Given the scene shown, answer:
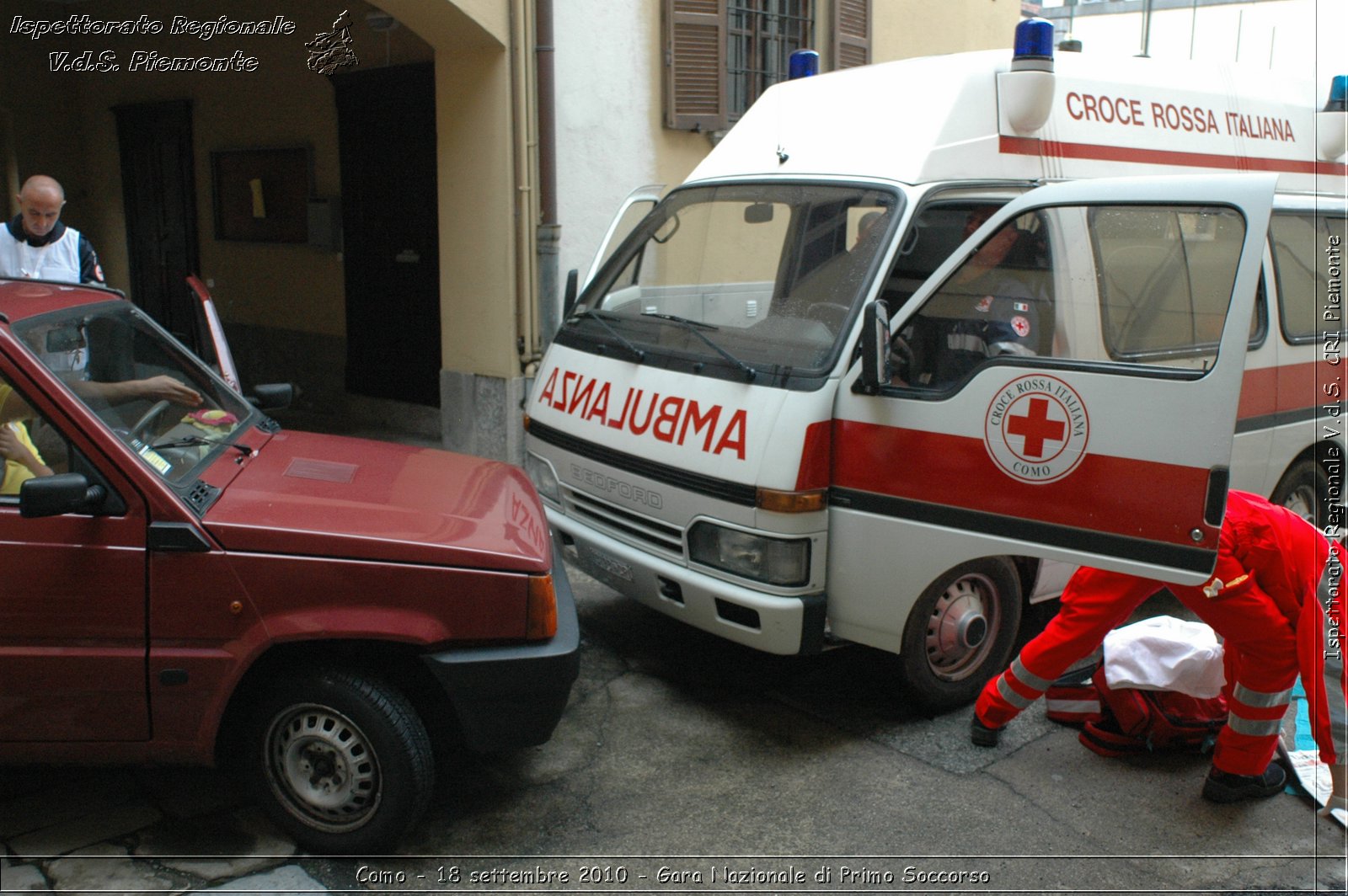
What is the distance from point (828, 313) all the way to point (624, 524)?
124 cm

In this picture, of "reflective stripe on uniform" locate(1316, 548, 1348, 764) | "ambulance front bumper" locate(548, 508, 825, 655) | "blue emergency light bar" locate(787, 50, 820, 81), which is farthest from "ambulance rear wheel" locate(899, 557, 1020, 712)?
"blue emergency light bar" locate(787, 50, 820, 81)

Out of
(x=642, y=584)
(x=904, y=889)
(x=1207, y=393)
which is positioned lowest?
(x=904, y=889)

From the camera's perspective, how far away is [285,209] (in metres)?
10.1

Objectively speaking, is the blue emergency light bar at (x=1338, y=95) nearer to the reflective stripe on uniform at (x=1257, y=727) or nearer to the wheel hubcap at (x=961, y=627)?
the wheel hubcap at (x=961, y=627)

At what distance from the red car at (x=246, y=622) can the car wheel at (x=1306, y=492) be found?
3.88m

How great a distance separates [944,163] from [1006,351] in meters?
0.93

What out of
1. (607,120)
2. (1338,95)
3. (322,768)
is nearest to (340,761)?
(322,768)

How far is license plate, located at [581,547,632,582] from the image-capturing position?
15.6ft

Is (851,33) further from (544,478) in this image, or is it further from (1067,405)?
(1067,405)

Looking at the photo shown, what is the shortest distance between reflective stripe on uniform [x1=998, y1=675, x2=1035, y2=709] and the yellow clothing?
339 cm

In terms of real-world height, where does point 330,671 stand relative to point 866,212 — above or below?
below

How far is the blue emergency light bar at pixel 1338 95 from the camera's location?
6.27 m

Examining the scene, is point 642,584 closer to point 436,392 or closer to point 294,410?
point 436,392

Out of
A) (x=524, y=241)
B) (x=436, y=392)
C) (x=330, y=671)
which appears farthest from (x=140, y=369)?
(x=436, y=392)
